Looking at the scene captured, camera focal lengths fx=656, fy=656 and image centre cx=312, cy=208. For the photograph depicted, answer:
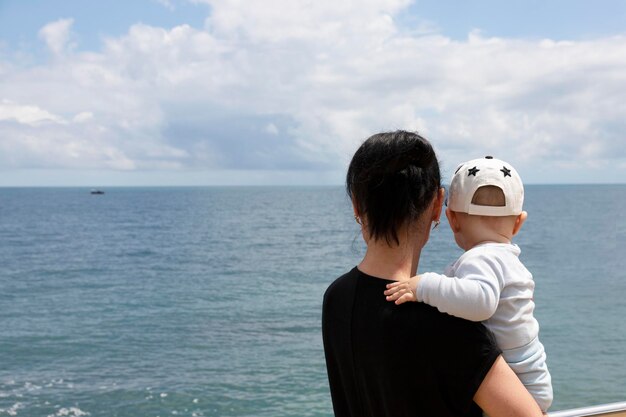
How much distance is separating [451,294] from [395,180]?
21cm

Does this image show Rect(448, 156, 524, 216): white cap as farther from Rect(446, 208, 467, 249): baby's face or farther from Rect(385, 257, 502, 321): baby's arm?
Rect(385, 257, 502, 321): baby's arm

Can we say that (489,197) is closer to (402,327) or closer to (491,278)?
(491,278)

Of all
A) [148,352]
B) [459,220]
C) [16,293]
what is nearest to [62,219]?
[16,293]

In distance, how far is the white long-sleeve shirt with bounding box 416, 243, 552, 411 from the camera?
113 cm

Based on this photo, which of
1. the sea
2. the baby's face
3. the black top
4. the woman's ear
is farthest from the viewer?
the sea

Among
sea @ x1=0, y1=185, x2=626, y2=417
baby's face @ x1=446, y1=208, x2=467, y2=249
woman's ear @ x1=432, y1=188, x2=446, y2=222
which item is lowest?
sea @ x1=0, y1=185, x2=626, y2=417

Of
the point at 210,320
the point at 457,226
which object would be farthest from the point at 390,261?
the point at 210,320

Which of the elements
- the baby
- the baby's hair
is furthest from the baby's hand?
the baby's hair

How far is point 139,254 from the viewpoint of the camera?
35438 mm

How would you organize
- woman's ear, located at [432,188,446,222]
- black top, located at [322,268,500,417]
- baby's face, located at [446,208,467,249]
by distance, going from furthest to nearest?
baby's face, located at [446,208,467,249], woman's ear, located at [432,188,446,222], black top, located at [322,268,500,417]

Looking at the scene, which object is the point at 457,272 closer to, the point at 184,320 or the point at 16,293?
the point at 184,320

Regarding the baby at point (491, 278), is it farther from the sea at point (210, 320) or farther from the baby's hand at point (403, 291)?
the sea at point (210, 320)

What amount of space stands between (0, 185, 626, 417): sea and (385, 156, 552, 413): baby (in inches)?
9.4

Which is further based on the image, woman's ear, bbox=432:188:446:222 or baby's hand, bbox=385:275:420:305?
woman's ear, bbox=432:188:446:222
